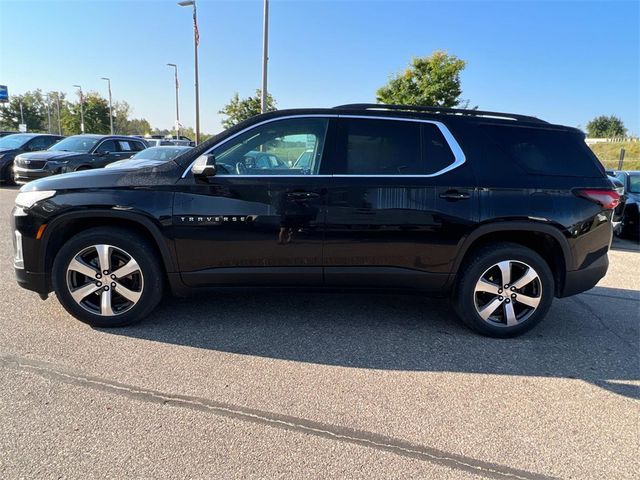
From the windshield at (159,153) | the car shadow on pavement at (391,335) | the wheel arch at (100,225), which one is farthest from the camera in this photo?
the windshield at (159,153)

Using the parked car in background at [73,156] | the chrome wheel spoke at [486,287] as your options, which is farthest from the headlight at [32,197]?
the parked car in background at [73,156]

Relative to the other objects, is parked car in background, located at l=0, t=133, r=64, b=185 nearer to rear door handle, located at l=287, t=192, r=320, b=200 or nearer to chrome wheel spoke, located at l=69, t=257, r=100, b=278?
chrome wheel spoke, located at l=69, t=257, r=100, b=278

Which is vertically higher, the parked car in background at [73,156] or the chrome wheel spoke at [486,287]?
the parked car in background at [73,156]

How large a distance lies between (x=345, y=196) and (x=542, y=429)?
2.09m

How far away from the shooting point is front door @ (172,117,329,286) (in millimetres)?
3500

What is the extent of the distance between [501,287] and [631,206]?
750cm

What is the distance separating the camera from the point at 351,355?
338 centimetres

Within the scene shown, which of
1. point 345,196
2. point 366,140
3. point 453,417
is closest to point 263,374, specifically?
point 453,417

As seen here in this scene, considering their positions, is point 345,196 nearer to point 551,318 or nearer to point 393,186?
point 393,186

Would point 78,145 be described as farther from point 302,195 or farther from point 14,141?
point 302,195

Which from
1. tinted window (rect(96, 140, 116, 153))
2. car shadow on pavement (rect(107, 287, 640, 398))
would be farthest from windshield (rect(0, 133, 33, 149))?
car shadow on pavement (rect(107, 287, 640, 398))

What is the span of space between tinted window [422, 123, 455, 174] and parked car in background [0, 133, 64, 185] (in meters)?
15.3

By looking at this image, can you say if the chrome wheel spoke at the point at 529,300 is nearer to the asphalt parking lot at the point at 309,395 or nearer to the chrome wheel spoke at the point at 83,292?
the asphalt parking lot at the point at 309,395

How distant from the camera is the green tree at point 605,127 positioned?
251 ft
